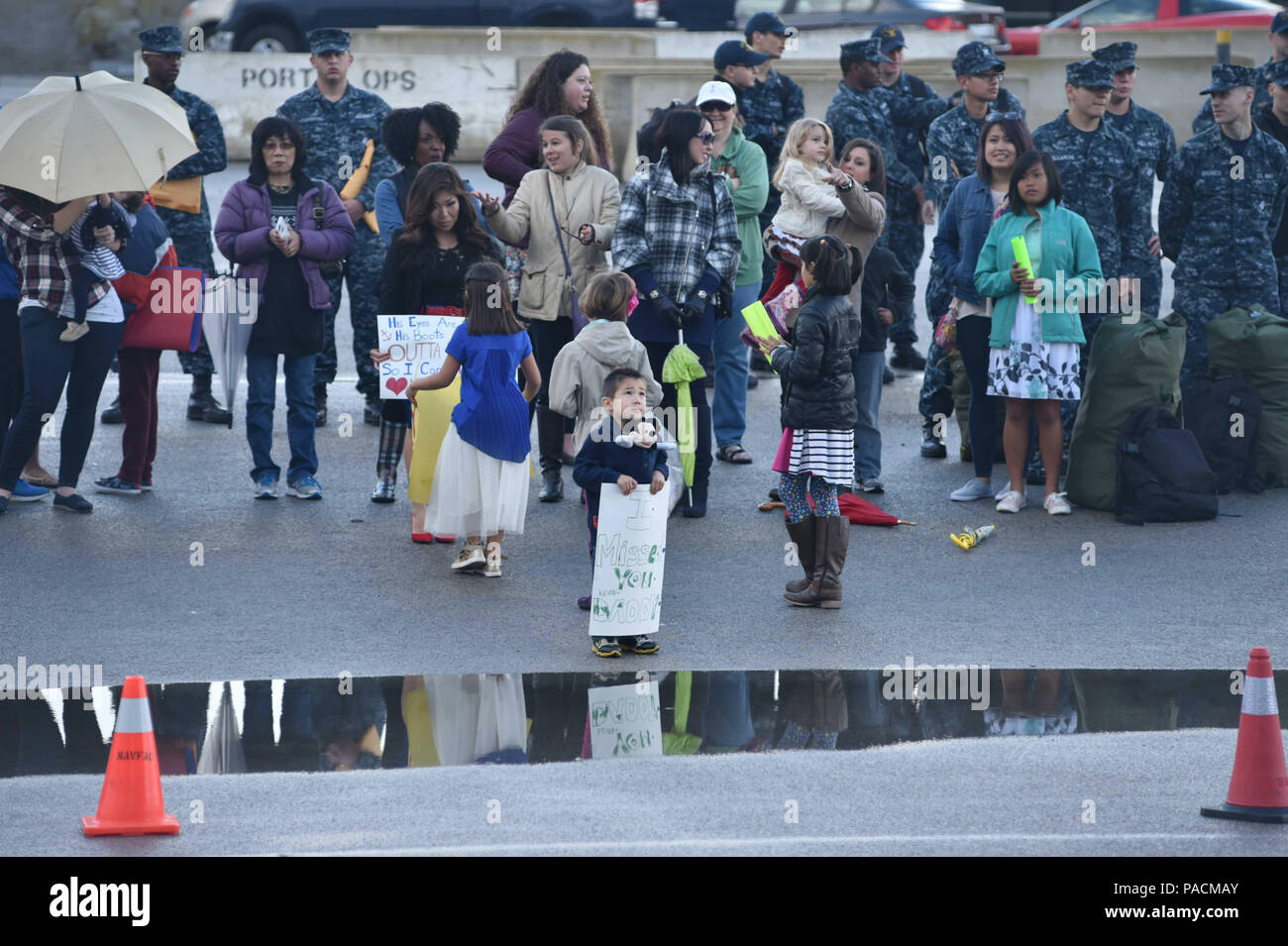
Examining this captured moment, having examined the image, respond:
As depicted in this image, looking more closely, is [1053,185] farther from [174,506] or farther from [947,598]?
[174,506]

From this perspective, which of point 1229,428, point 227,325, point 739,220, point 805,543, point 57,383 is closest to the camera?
point 805,543

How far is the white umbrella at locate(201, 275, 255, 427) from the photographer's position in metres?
10.0

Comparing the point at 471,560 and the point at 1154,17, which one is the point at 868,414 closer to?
the point at 471,560

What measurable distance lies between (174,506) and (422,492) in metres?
1.66

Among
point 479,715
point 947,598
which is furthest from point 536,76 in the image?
point 479,715

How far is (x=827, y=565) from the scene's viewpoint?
27.7 ft

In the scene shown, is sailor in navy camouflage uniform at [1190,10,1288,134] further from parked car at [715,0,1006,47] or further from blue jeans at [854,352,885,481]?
parked car at [715,0,1006,47]

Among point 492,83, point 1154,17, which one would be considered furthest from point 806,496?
point 1154,17

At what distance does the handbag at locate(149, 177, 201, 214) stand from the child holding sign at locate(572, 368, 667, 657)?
4702 mm

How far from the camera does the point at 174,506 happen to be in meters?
10.1

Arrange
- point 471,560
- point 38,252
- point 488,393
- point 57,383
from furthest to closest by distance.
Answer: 1. point 57,383
2. point 38,252
3. point 471,560
4. point 488,393

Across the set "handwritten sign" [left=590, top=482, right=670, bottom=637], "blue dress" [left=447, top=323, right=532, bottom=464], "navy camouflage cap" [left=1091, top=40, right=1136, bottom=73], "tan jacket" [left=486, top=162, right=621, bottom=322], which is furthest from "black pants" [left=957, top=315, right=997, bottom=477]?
"handwritten sign" [left=590, top=482, right=670, bottom=637]

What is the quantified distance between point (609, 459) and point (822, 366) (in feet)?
4.20

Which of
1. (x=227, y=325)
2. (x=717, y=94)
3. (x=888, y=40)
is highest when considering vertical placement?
(x=888, y=40)
